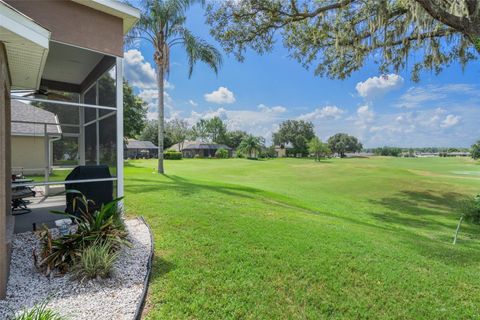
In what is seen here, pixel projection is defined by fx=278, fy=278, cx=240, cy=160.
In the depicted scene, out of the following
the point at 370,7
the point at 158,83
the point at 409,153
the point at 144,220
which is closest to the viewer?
the point at 144,220

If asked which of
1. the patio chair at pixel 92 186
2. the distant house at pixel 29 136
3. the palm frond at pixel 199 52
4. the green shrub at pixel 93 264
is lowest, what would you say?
the green shrub at pixel 93 264

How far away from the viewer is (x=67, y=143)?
344 inches

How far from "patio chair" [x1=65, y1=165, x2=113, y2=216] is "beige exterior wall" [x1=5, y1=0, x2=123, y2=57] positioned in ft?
7.46

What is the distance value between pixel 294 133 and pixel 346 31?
→ 68.2m

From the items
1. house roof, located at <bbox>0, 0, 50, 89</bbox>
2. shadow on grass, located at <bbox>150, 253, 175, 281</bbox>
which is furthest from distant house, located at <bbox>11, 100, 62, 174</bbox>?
shadow on grass, located at <bbox>150, 253, 175, 281</bbox>

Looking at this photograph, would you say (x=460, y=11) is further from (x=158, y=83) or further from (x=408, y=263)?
(x=158, y=83)

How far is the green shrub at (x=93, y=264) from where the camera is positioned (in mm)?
3621

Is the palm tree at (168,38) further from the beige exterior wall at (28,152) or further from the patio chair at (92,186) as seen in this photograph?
the patio chair at (92,186)

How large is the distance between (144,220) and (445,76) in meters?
14.3

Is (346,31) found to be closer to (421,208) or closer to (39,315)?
(421,208)

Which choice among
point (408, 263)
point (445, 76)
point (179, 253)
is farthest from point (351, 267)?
point (445, 76)

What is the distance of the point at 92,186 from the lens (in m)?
5.53

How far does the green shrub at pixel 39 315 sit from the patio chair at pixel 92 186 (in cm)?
273

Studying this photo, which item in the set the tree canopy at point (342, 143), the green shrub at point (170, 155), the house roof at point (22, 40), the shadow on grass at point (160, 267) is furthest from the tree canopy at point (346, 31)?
the tree canopy at point (342, 143)
